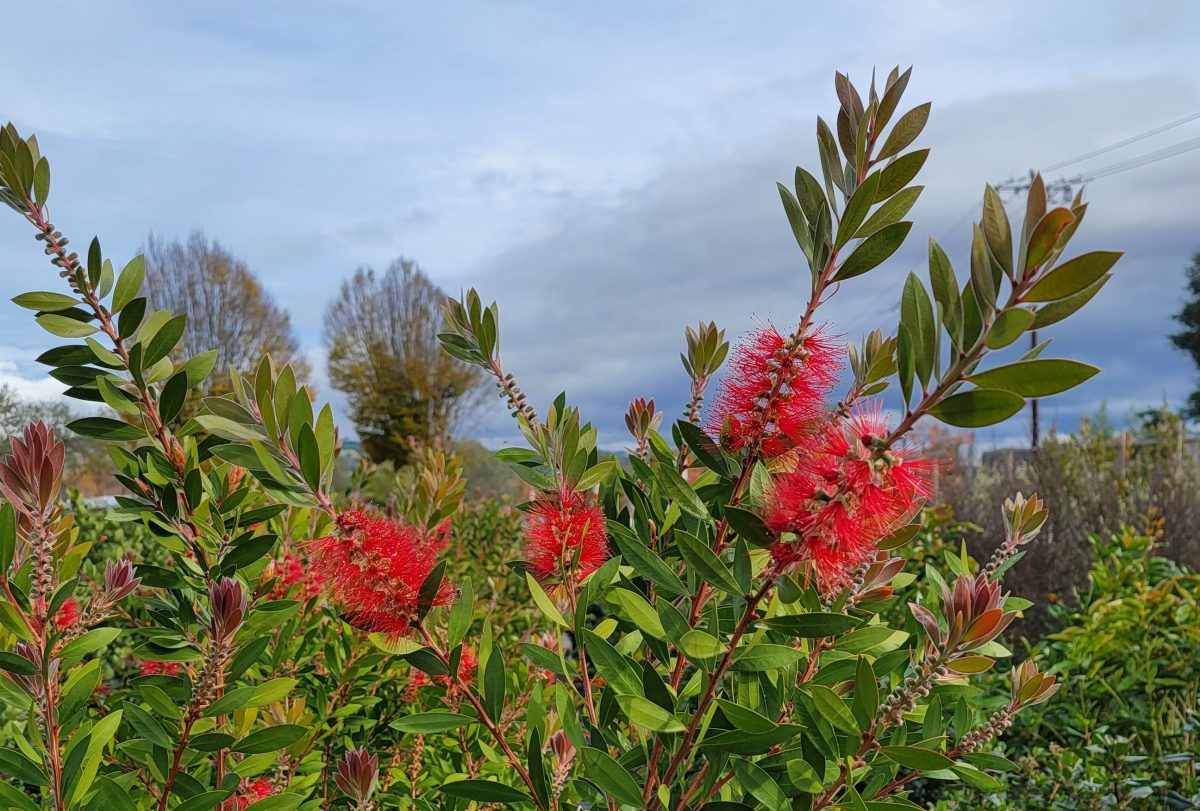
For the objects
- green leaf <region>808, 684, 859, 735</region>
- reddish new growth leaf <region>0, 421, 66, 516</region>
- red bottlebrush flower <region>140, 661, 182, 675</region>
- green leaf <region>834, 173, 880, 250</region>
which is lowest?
red bottlebrush flower <region>140, 661, 182, 675</region>

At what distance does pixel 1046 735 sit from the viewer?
3.48 m

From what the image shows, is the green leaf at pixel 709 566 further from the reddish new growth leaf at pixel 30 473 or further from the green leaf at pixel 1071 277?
the reddish new growth leaf at pixel 30 473

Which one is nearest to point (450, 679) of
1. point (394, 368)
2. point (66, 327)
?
point (66, 327)

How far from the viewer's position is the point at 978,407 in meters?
0.72

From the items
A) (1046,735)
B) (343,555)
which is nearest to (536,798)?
(343,555)

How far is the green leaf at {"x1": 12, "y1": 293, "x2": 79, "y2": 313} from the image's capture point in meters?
1.17

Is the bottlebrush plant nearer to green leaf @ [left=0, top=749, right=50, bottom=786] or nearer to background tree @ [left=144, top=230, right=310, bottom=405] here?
green leaf @ [left=0, top=749, right=50, bottom=786]

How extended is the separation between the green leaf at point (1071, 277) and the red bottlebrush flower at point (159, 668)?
1.70 m

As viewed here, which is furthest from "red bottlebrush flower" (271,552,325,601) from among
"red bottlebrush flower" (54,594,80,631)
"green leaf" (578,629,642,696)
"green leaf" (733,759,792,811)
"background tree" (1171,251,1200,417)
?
"background tree" (1171,251,1200,417)

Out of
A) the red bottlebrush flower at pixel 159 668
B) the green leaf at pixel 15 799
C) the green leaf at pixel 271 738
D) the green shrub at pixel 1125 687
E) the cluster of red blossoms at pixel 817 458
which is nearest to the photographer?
the cluster of red blossoms at pixel 817 458

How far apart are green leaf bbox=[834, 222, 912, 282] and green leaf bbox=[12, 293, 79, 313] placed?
1.04 metres

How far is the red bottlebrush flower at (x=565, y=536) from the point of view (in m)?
1.17

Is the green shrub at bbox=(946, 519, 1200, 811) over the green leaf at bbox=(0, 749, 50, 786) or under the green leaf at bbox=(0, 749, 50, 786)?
under

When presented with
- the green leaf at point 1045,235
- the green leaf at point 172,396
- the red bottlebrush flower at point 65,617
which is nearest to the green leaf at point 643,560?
the green leaf at point 1045,235
